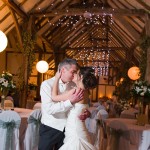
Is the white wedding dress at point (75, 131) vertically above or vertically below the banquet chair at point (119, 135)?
above

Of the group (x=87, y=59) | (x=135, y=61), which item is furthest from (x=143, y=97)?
(x=87, y=59)

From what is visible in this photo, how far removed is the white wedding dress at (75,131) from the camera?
291 cm

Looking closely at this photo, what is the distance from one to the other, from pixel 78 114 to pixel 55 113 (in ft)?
0.66

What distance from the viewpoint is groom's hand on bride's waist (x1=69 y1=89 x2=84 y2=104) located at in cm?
279

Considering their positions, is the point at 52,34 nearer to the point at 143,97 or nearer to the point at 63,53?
the point at 63,53

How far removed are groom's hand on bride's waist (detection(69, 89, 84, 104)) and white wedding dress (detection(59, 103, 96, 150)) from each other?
102 millimetres

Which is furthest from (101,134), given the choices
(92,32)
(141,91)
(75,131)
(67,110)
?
(92,32)

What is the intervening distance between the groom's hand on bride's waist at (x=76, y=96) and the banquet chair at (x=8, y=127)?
6.90 ft

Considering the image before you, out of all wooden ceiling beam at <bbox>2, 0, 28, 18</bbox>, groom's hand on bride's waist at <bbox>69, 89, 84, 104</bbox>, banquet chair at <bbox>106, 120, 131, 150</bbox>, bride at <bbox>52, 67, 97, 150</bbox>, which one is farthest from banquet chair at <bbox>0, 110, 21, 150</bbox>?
wooden ceiling beam at <bbox>2, 0, 28, 18</bbox>

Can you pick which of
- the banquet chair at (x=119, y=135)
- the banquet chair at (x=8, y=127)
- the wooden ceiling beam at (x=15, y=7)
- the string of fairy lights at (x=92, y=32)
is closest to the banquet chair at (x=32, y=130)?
the banquet chair at (x=8, y=127)

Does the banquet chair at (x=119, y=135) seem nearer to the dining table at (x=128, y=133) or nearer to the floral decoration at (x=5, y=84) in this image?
the dining table at (x=128, y=133)

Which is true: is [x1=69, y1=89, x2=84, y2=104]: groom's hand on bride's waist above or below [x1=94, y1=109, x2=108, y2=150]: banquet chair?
above

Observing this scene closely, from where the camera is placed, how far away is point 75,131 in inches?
115

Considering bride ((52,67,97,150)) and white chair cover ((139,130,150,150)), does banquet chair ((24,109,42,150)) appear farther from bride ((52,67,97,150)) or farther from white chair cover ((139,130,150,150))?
bride ((52,67,97,150))
